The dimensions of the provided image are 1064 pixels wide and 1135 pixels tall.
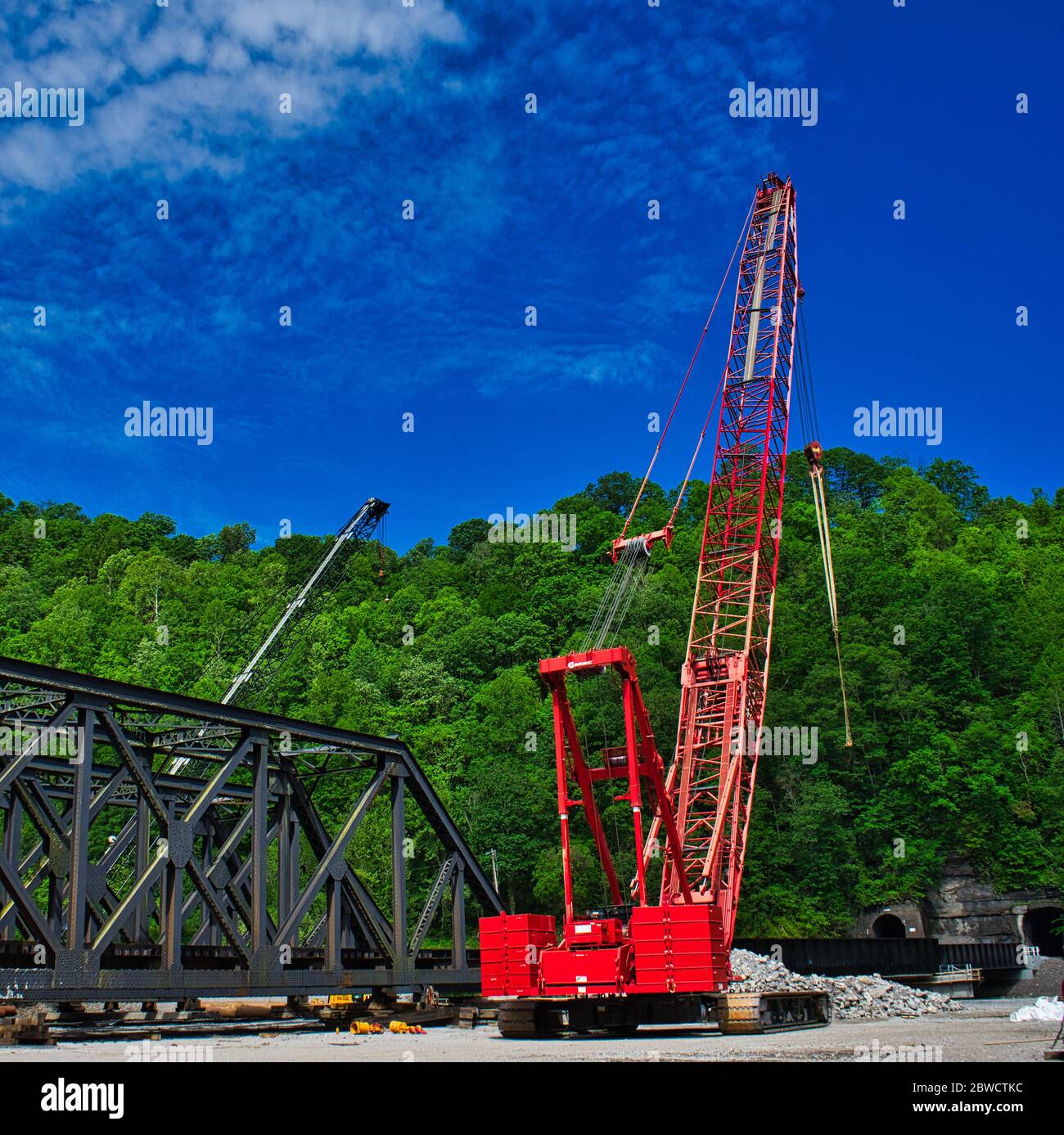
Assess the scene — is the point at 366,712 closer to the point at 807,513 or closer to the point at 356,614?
the point at 356,614

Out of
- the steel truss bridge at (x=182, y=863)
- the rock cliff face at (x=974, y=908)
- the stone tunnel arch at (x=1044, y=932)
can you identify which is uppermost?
the steel truss bridge at (x=182, y=863)

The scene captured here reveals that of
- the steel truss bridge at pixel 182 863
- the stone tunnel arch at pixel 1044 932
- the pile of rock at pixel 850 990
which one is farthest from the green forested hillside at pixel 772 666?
the steel truss bridge at pixel 182 863

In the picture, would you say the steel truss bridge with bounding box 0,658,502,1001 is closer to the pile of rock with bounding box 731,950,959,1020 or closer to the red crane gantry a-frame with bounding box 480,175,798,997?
the red crane gantry a-frame with bounding box 480,175,798,997

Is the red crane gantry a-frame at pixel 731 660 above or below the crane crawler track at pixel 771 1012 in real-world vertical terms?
above

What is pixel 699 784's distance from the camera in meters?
47.8

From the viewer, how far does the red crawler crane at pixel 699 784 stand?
21.7m

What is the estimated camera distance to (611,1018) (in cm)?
2172

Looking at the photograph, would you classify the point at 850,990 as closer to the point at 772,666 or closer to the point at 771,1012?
the point at 771,1012

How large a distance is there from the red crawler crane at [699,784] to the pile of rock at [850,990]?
1724 millimetres

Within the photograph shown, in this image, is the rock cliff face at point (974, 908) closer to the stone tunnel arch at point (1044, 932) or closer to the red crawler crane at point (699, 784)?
the stone tunnel arch at point (1044, 932)

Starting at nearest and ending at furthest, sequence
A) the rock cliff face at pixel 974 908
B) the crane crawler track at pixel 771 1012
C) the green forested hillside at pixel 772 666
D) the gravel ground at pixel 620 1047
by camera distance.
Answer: the gravel ground at pixel 620 1047 → the crane crawler track at pixel 771 1012 → the rock cliff face at pixel 974 908 → the green forested hillside at pixel 772 666
